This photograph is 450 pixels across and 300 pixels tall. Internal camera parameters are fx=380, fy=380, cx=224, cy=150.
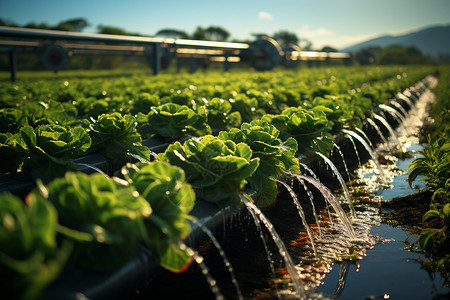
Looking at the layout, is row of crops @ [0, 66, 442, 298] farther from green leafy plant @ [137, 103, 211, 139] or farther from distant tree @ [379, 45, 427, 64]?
distant tree @ [379, 45, 427, 64]

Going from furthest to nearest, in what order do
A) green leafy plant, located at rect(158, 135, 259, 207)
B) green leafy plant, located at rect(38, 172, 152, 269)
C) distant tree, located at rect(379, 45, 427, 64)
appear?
distant tree, located at rect(379, 45, 427, 64), green leafy plant, located at rect(158, 135, 259, 207), green leafy plant, located at rect(38, 172, 152, 269)

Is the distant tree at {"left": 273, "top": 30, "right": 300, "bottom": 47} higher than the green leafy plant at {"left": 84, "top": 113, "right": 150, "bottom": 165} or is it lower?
higher

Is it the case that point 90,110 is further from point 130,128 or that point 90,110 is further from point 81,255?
point 81,255

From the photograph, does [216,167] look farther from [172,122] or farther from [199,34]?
[199,34]

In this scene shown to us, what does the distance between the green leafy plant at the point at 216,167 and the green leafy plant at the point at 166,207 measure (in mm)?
484

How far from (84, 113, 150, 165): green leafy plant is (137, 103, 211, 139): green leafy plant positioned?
67 centimetres

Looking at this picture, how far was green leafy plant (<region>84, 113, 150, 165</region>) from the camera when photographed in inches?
140

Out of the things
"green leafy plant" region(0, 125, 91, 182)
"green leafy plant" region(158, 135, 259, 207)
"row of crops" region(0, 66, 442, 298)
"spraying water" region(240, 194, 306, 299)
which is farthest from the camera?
"green leafy plant" region(0, 125, 91, 182)

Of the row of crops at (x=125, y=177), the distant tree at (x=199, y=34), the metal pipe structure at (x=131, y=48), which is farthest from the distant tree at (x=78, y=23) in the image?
the row of crops at (x=125, y=177)

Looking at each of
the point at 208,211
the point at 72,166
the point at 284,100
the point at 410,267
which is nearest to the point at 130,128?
the point at 72,166

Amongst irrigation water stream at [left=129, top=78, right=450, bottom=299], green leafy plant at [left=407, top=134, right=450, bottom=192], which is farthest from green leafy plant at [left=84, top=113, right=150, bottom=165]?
green leafy plant at [left=407, top=134, right=450, bottom=192]

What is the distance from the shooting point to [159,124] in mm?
4426

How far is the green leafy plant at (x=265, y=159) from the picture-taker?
10.1ft

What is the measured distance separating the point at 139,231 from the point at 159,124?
2900 millimetres
